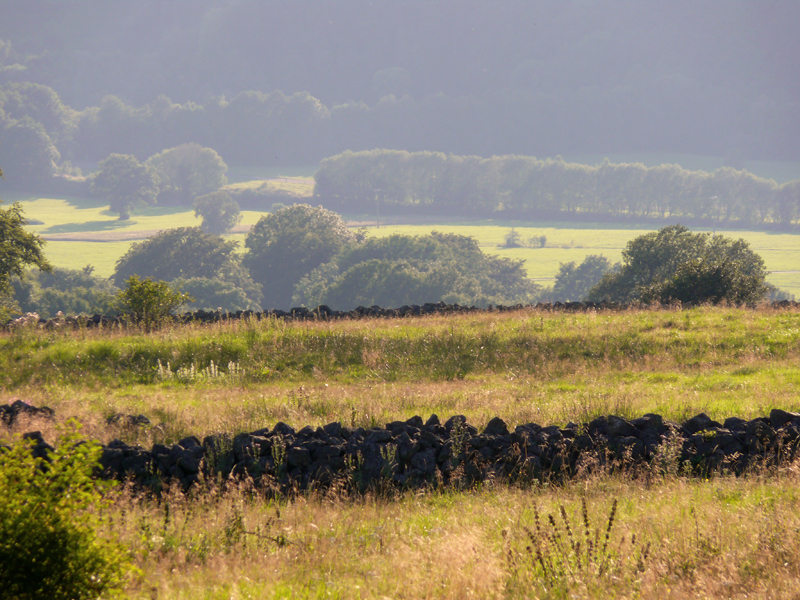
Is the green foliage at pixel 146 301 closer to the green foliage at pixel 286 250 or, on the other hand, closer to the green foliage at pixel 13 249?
the green foliage at pixel 13 249

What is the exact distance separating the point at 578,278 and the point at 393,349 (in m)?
84.5

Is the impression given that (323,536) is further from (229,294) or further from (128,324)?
(229,294)

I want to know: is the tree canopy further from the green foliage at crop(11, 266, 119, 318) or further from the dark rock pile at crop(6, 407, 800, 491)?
the green foliage at crop(11, 266, 119, 318)

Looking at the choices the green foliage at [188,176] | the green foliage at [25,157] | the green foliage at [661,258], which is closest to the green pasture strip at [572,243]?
the green foliage at [661,258]

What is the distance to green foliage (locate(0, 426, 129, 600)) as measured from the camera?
3.99 meters

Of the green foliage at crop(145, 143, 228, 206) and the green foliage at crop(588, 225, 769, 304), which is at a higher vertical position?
the green foliage at crop(145, 143, 228, 206)

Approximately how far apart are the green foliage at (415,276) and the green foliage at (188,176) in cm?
10876

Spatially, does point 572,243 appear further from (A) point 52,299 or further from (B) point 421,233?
(A) point 52,299

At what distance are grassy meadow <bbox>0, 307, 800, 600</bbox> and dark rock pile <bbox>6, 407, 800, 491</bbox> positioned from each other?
Result: 447 millimetres

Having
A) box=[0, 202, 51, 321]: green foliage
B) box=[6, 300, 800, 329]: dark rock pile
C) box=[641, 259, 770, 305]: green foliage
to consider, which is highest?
box=[0, 202, 51, 321]: green foliage

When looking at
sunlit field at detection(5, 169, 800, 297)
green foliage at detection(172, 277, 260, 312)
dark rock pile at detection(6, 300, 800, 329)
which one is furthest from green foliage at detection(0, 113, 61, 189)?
dark rock pile at detection(6, 300, 800, 329)

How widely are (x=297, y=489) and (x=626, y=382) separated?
9.38m

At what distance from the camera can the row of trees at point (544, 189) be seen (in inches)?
6112

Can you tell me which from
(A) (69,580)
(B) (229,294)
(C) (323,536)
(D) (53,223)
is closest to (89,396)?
(C) (323,536)
